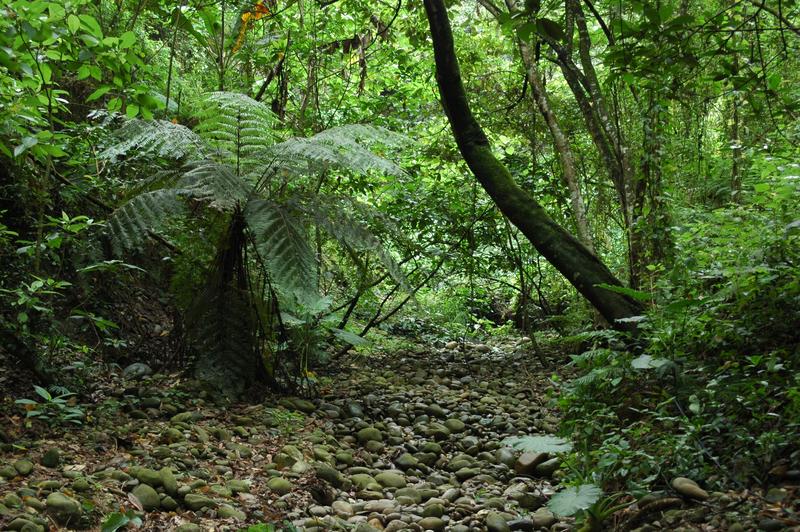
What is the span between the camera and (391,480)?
338 cm

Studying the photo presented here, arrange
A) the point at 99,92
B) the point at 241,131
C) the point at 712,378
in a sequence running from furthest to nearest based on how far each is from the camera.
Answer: the point at 241,131 → the point at 99,92 → the point at 712,378

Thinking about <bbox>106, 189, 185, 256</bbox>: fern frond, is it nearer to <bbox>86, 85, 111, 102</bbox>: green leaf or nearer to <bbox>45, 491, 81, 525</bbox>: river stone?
<bbox>86, 85, 111, 102</bbox>: green leaf

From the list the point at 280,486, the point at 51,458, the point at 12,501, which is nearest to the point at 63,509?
the point at 12,501

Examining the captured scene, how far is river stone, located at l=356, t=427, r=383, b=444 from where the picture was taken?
390cm

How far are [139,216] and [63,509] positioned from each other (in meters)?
1.70

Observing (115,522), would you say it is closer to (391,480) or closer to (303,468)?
(303,468)

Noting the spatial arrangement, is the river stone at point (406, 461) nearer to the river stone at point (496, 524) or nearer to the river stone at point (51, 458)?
the river stone at point (496, 524)

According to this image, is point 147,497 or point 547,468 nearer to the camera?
point 147,497

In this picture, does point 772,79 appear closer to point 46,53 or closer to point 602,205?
point 46,53

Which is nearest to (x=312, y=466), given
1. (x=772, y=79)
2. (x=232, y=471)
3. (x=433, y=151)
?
(x=232, y=471)

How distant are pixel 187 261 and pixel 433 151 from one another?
10.2 feet

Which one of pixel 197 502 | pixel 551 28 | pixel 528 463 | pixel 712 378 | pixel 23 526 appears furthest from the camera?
pixel 528 463

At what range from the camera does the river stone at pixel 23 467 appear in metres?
2.50

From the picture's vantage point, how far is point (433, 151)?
6.43m
